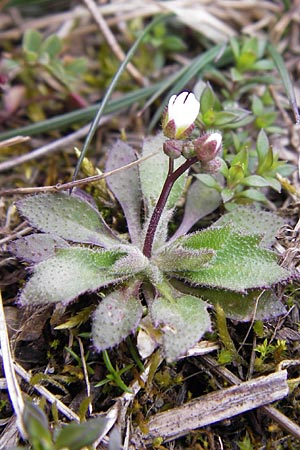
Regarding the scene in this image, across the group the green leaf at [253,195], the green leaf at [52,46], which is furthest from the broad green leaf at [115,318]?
the green leaf at [52,46]

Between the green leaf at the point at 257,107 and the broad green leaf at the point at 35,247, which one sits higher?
the green leaf at the point at 257,107

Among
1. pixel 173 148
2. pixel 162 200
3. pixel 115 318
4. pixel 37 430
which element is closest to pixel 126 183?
pixel 162 200

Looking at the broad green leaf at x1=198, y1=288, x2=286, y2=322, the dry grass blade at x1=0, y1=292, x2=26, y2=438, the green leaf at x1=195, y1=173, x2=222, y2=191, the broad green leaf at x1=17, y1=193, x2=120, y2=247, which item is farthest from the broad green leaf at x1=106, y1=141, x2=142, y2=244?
the dry grass blade at x1=0, y1=292, x2=26, y2=438

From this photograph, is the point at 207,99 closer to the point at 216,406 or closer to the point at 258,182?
the point at 258,182

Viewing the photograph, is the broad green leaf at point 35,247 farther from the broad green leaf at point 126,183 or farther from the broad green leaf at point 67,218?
the broad green leaf at point 126,183

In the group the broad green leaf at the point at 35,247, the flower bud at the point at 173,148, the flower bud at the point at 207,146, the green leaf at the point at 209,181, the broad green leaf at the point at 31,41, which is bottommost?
the green leaf at the point at 209,181

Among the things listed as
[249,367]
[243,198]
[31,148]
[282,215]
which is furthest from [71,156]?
[249,367]

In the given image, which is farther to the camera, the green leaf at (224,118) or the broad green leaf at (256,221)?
the green leaf at (224,118)
